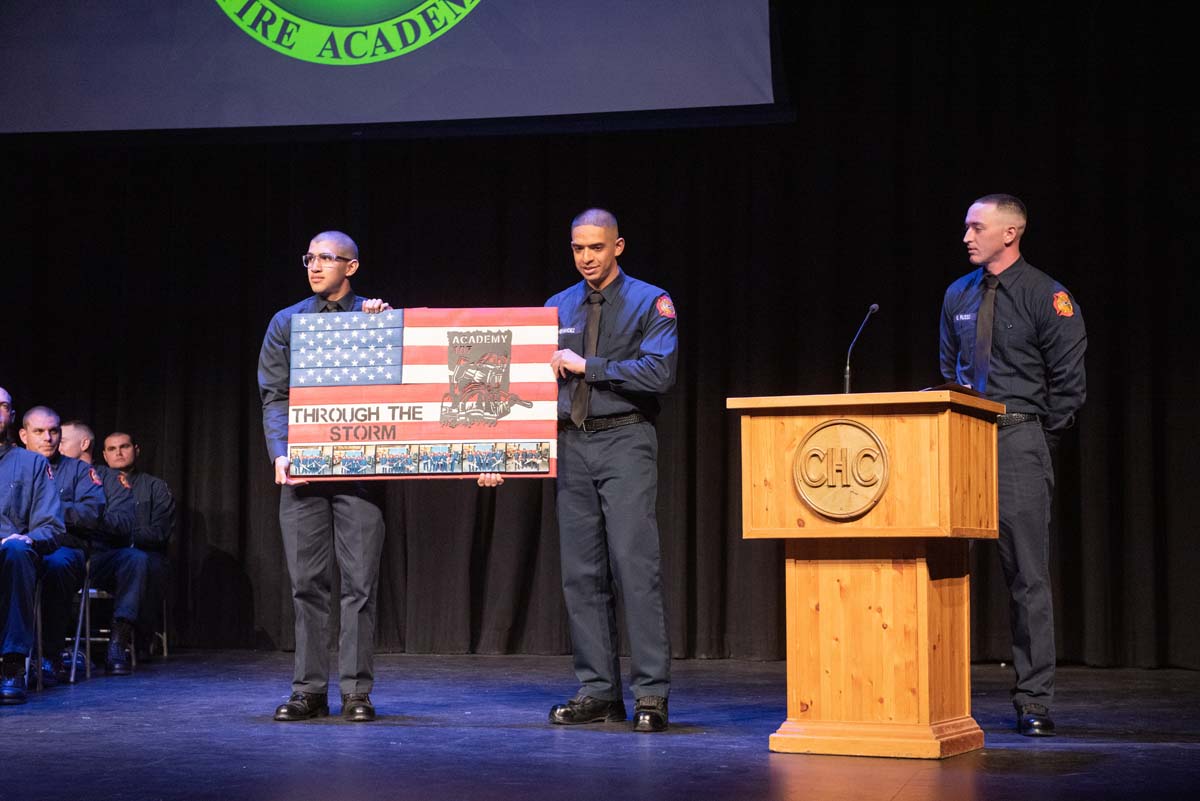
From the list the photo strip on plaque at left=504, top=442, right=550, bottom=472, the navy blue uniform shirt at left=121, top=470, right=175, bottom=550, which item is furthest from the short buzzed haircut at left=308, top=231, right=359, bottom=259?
the navy blue uniform shirt at left=121, top=470, right=175, bottom=550

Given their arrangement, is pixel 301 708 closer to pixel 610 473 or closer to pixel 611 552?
pixel 611 552

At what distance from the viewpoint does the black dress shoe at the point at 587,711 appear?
167 inches


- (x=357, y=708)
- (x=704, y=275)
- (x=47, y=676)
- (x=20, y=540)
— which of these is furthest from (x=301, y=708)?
(x=704, y=275)

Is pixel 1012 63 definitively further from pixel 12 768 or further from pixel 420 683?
pixel 12 768

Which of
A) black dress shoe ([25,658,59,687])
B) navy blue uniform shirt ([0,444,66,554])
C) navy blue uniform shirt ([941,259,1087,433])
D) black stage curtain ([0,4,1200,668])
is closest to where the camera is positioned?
navy blue uniform shirt ([941,259,1087,433])

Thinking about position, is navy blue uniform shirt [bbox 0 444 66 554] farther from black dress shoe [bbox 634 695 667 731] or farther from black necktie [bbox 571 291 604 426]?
black dress shoe [bbox 634 695 667 731]

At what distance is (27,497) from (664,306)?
9.37ft

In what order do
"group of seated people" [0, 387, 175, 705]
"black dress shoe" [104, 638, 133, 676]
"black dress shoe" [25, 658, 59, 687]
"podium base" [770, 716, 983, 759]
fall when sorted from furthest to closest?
1. "black dress shoe" [104, 638, 133, 676]
2. "black dress shoe" [25, 658, 59, 687]
3. "group of seated people" [0, 387, 175, 705]
4. "podium base" [770, 716, 983, 759]

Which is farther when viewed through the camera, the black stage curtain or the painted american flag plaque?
the black stage curtain

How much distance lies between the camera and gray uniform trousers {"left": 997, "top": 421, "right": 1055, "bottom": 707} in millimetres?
4160

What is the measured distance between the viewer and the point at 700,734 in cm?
404

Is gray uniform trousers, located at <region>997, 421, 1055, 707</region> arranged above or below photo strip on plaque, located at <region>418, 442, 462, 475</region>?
below

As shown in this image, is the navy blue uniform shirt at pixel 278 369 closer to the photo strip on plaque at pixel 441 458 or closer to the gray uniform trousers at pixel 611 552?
the photo strip on plaque at pixel 441 458

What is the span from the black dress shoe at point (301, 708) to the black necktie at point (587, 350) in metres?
1.23
